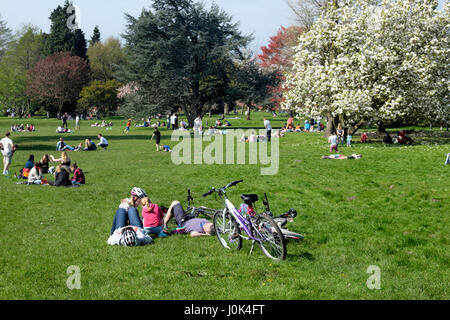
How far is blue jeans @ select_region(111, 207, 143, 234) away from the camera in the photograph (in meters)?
9.55

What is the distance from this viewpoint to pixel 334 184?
51.3 ft

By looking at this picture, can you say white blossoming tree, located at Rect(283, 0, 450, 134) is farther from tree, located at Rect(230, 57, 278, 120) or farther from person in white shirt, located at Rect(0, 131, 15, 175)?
tree, located at Rect(230, 57, 278, 120)

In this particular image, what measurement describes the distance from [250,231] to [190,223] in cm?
222

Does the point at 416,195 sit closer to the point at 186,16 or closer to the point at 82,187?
the point at 82,187

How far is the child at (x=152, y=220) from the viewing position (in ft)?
32.4

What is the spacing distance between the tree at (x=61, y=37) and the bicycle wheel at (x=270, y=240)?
86.2m

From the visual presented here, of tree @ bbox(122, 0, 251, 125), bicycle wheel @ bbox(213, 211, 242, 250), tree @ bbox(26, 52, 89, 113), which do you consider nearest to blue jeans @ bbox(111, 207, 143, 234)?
bicycle wheel @ bbox(213, 211, 242, 250)

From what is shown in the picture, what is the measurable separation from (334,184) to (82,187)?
31.0 ft

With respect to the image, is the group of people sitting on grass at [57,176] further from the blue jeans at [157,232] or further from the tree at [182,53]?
the tree at [182,53]

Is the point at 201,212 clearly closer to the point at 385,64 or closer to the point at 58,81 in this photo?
the point at 385,64

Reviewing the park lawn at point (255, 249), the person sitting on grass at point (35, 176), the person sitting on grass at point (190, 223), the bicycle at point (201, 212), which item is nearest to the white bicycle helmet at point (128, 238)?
the park lawn at point (255, 249)

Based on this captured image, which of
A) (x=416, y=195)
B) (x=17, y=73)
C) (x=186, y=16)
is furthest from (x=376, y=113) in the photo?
(x=17, y=73)

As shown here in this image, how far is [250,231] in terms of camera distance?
8.27 m

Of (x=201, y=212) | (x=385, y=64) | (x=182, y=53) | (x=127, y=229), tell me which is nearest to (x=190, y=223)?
(x=201, y=212)
